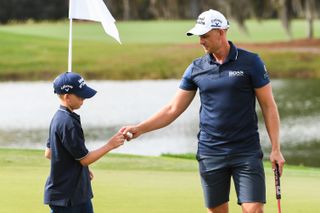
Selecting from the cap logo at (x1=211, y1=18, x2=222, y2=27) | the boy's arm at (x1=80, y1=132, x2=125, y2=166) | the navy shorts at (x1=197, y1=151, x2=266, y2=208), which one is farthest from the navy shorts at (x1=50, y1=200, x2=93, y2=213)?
the cap logo at (x1=211, y1=18, x2=222, y2=27)

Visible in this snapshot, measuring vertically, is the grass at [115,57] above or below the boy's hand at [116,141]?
below

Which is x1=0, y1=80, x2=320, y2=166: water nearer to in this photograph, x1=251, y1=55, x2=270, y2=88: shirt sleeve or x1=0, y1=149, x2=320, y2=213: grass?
x1=0, y1=149, x2=320, y2=213: grass

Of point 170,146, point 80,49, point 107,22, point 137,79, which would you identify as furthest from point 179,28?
point 107,22

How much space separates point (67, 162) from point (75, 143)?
149 millimetres

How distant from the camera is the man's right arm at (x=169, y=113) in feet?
22.2

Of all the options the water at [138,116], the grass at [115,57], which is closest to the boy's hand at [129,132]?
the water at [138,116]

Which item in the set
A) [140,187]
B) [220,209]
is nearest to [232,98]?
[220,209]

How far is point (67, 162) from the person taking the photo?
611 centimetres

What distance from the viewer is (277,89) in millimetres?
30125

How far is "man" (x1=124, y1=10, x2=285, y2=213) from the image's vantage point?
6383mm

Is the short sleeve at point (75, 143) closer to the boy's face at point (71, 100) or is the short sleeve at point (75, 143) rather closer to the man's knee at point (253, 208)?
the boy's face at point (71, 100)

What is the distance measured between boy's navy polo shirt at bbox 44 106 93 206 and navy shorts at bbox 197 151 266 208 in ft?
2.66

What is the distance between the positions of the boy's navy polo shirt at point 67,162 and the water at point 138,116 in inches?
428

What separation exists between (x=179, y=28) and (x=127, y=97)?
880 inches
